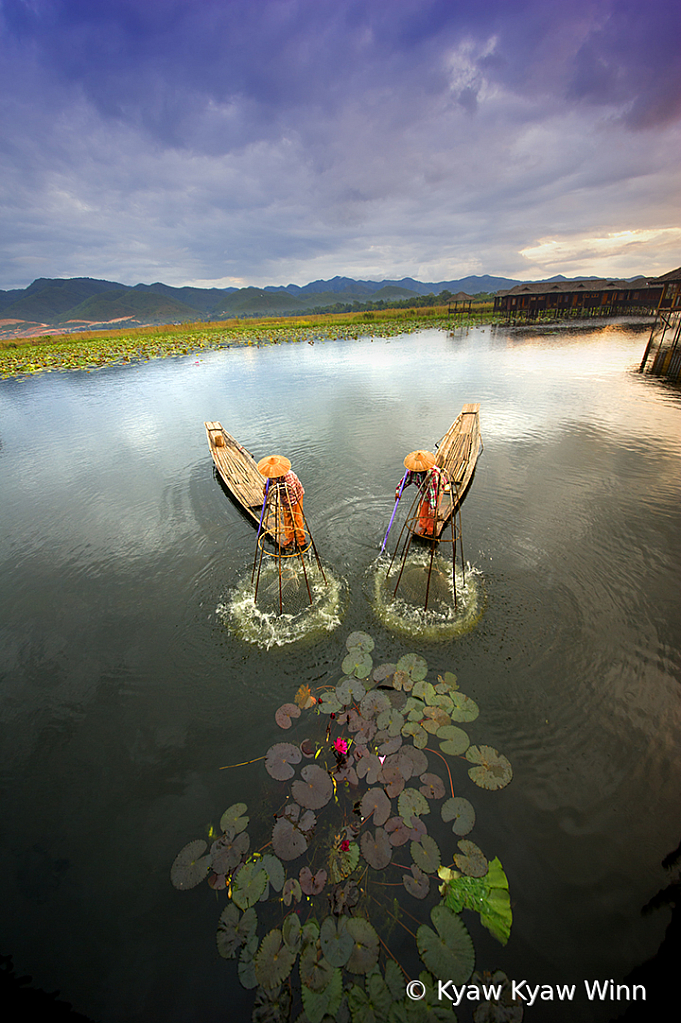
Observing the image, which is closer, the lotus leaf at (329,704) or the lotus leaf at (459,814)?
the lotus leaf at (459,814)

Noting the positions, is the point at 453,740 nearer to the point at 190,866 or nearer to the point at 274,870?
the point at 274,870

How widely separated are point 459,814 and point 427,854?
692 millimetres

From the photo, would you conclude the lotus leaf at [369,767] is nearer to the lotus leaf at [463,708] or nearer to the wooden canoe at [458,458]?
the lotus leaf at [463,708]

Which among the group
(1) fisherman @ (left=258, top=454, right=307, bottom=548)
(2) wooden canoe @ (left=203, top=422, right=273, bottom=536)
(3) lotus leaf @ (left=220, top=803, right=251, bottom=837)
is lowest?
(3) lotus leaf @ (left=220, top=803, right=251, bottom=837)

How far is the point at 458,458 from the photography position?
1359 cm

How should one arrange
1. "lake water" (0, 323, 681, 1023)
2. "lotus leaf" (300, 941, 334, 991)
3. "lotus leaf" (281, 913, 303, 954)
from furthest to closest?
"lake water" (0, 323, 681, 1023)
"lotus leaf" (281, 913, 303, 954)
"lotus leaf" (300, 941, 334, 991)

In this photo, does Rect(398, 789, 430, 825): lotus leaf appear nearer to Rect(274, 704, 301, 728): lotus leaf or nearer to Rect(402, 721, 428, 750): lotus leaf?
Rect(402, 721, 428, 750): lotus leaf

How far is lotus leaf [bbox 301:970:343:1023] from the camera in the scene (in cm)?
345

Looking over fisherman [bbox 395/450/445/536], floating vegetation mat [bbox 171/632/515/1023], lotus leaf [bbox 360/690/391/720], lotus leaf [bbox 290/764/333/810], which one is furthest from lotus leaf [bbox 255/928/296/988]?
fisherman [bbox 395/450/445/536]

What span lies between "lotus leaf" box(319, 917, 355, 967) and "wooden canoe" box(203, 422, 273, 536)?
7.85 m

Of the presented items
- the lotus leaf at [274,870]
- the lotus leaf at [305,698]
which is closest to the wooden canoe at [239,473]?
the lotus leaf at [305,698]

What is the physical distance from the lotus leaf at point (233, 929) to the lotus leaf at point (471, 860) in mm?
2523

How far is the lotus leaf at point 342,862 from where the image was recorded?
434 cm

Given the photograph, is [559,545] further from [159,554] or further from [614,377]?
[614,377]
